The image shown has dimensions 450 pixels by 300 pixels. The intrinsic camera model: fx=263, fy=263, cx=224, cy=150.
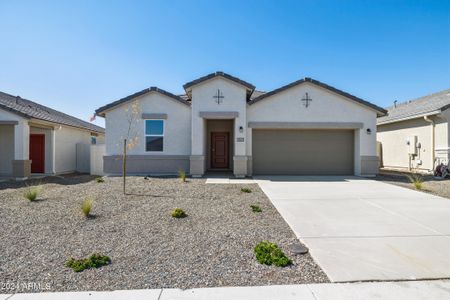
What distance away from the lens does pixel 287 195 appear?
848 cm

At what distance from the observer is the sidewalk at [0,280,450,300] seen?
3066mm

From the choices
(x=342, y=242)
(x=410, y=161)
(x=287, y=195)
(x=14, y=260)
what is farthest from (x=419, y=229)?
(x=410, y=161)

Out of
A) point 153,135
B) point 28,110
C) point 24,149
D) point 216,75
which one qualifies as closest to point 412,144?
point 216,75

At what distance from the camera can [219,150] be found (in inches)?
619

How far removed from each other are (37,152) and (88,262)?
1459cm

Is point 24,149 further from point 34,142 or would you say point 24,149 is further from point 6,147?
Result: point 34,142

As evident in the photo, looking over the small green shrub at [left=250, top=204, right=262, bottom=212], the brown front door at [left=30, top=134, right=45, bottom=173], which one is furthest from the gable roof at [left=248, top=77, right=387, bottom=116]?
the brown front door at [left=30, top=134, right=45, bottom=173]

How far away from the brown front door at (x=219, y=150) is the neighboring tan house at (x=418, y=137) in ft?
35.8

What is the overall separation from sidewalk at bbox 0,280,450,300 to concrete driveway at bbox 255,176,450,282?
0.21 metres

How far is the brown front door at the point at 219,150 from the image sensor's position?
15.6 meters

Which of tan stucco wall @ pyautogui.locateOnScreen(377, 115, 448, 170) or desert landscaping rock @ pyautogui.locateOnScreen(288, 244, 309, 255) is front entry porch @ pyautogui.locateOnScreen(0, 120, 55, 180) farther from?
tan stucco wall @ pyautogui.locateOnScreen(377, 115, 448, 170)

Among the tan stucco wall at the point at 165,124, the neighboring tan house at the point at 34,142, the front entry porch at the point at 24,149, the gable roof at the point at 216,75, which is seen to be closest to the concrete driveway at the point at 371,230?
the gable roof at the point at 216,75

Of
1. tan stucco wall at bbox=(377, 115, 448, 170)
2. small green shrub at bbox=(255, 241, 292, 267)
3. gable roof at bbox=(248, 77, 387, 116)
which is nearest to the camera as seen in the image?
small green shrub at bbox=(255, 241, 292, 267)

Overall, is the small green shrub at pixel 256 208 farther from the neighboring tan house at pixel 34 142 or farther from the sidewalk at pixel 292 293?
the neighboring tan house at pixel 34 142
